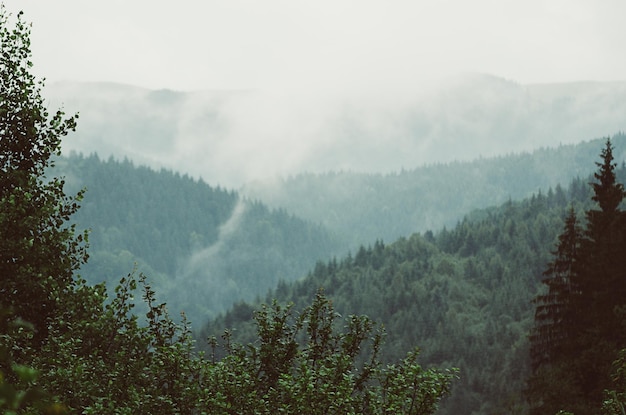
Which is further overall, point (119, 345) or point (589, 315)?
point (589, 315)

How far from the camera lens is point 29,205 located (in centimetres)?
2055

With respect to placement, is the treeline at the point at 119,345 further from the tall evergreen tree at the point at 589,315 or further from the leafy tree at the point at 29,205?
the tall evergreen tree at the point at 589,315

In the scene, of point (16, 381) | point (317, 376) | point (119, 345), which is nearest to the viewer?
point (16, 381)

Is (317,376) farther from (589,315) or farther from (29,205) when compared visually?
(589,315)

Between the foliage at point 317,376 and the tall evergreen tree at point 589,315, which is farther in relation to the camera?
the tall evergreen tree at point 589,315

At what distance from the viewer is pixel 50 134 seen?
22.6m

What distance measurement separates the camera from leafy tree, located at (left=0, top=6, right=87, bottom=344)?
19469 mm

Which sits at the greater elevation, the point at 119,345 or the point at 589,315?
the point at 119,345

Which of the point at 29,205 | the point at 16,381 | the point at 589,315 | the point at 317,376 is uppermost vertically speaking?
the point at 29,205

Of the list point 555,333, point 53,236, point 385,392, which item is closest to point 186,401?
point 385,392

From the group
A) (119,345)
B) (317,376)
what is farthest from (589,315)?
(119,345)

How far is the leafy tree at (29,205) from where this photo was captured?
19.5 meters

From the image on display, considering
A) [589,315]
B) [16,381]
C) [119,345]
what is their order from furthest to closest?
[589,315] → [119,345] → [16,381]

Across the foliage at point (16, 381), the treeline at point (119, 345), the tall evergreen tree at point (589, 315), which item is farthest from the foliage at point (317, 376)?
the tall evergreen tree at point (589, 315)
